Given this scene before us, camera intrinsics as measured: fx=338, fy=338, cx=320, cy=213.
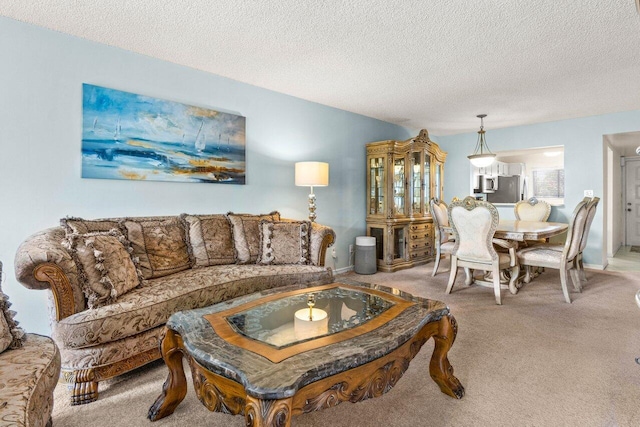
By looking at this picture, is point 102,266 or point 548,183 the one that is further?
point 548,183

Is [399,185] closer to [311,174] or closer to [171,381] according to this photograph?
[311,174]

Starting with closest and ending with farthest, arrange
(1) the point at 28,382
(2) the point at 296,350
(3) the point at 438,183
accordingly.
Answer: (1) the point at 28,382
(2) the point at 296,350
(3) the point at 438,183

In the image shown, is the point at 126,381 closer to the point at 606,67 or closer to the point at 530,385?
the point at 530,385

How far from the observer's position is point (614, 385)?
6.08 ft

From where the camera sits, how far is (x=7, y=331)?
1.35 meters

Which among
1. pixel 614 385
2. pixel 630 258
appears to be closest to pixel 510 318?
pixel 614 385

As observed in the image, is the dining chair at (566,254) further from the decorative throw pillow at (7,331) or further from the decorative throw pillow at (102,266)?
the decorative throw pillow at (7,331)

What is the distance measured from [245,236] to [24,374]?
2.03 meters

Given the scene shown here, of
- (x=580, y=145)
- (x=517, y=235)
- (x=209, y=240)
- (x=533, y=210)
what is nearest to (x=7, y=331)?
(x=209, y=240)

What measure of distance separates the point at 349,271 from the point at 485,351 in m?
2.55

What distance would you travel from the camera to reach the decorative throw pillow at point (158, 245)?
2518 millimetres

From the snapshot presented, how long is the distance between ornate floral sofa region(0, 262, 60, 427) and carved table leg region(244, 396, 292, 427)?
649 millimetres

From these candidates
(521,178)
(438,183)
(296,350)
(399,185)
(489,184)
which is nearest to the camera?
(296,350)

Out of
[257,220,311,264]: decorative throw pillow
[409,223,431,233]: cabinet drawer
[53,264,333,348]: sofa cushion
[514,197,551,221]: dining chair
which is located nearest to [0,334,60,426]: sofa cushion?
[53,264,333,348]: sofa cushion
